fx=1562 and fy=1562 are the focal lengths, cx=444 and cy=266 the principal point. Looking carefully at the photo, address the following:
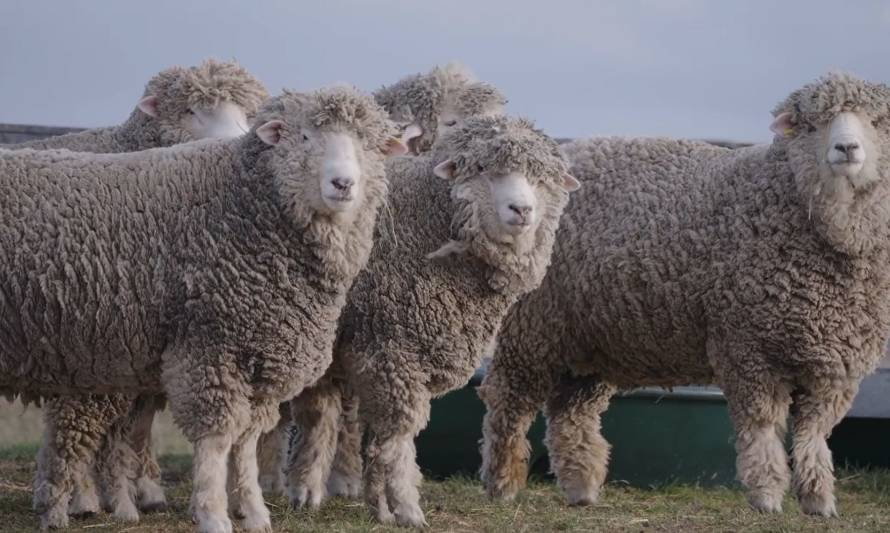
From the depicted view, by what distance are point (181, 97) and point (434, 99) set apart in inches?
55.7

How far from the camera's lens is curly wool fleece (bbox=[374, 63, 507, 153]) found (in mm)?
8656

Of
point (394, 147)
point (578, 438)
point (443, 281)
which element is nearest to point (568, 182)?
point (443, 281)

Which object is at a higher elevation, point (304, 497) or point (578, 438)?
point (578, 438)

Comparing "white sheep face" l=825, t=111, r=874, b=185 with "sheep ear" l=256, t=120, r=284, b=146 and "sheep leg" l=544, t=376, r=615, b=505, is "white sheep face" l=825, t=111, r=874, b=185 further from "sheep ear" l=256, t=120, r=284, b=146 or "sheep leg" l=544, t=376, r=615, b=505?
"sheep ear" l=256, t=120, r=284, b=146

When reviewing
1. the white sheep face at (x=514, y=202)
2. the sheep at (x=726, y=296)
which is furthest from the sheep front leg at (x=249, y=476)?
the sheep at (x=726, y=296)

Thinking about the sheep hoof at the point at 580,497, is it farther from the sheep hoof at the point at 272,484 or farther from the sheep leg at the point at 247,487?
the sheep leg at the point at 247,487

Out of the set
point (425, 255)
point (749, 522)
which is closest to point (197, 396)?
point (425, 255)

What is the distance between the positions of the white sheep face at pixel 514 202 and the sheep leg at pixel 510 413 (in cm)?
170

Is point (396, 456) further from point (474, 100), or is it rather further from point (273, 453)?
point (474, 100)

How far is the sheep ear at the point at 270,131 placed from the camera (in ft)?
21.0

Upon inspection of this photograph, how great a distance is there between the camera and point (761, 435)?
750 cm

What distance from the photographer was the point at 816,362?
7.37 meters

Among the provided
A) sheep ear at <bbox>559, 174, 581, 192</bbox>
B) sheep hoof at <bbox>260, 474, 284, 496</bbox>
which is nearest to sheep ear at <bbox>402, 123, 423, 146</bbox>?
sheep ear at <bbox>559, 174, 581, 192</bbox>

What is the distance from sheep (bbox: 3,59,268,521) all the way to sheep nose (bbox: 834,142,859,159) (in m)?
3.00
